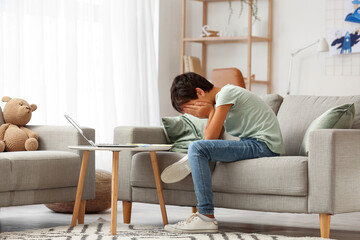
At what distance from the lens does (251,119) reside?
3207 millimetres

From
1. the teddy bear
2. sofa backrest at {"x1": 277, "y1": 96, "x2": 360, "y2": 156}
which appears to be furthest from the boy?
the teddy bear

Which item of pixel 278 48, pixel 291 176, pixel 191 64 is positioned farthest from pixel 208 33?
pixel 291 176

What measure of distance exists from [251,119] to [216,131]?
0.69ft

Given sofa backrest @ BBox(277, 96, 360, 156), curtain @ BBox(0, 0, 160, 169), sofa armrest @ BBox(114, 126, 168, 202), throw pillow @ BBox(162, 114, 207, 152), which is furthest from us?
curtain @ BBox(0, 0, 160, 169)

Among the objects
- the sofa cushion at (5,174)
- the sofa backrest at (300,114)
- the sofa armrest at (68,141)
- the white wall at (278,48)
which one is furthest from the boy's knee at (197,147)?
the white wall at (278,48)

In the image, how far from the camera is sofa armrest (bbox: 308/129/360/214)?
112 inches

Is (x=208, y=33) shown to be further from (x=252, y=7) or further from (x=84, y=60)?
(x=84, y=60)

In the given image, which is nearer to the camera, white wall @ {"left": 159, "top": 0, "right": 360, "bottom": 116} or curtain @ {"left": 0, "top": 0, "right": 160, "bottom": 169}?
curtain @ {"left": 0, "top": 0, "right": 160, "bottom": 169}

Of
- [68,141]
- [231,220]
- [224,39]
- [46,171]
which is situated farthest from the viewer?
[224,39]

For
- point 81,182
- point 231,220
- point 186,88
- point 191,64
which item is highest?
point 191,64

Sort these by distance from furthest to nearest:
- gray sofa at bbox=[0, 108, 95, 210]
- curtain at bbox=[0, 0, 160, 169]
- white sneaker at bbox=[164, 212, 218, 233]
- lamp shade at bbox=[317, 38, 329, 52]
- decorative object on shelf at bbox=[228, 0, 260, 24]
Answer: decorative object on shelf at bbox=[228, 0, 260, 24], lamp shade at bbox=[317, 38, 329, 52], curtain at bbox=[0, 0, 160, 169], gray sofa at bbox=[0, 108, 95, 210], white sneaker at bbox=[164, 212, 218, 233]

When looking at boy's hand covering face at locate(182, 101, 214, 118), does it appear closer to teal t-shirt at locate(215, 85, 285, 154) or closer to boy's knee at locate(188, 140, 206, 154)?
teal t-shirt at locate(215, 85, 285, 154)

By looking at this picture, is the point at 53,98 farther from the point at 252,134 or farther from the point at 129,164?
the point at 252,134

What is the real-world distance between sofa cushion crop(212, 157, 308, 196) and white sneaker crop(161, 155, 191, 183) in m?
0.15
